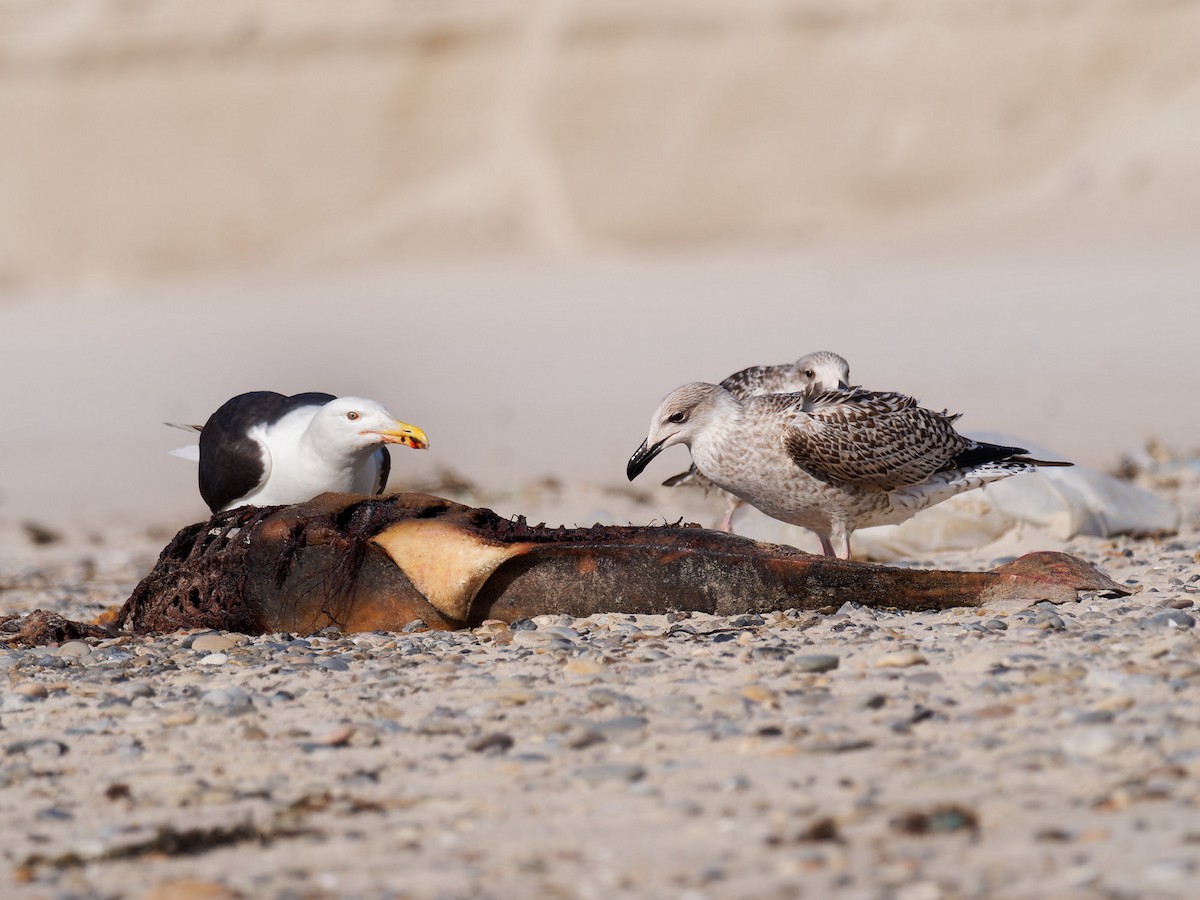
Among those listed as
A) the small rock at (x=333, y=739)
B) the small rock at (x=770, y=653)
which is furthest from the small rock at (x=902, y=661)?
the small rock at (x=333, y=739)

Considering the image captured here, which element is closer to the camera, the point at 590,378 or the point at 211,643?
the point at 211,643

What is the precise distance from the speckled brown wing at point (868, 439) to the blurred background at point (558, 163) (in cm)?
1409

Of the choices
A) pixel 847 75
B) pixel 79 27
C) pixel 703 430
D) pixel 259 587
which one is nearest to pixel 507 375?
pixel 703 430

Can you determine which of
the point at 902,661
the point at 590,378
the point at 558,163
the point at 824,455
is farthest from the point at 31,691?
the point at 558,163

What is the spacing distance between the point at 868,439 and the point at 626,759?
10.7 feet

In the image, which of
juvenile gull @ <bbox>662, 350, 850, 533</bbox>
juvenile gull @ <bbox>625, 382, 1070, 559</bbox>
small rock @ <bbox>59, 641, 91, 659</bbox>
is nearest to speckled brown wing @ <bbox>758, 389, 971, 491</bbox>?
juvenile gull @ <bbox>625, 382, 1070, 559</bbox>

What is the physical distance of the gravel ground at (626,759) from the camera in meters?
3.26

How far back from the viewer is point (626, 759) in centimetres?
396

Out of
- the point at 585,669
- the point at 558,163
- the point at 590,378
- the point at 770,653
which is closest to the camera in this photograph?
the point at 585,669

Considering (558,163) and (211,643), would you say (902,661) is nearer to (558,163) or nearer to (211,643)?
(211,643)

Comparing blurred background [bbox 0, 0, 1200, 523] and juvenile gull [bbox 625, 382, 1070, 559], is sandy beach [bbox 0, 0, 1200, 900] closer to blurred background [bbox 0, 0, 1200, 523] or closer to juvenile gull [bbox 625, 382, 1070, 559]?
blurred background [bbox 0, 0, 1200, 523]

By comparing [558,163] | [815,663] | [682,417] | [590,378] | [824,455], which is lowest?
[815,663]

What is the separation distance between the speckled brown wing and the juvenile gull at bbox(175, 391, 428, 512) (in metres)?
1.65

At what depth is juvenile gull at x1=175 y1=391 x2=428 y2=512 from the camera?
6617 mm
